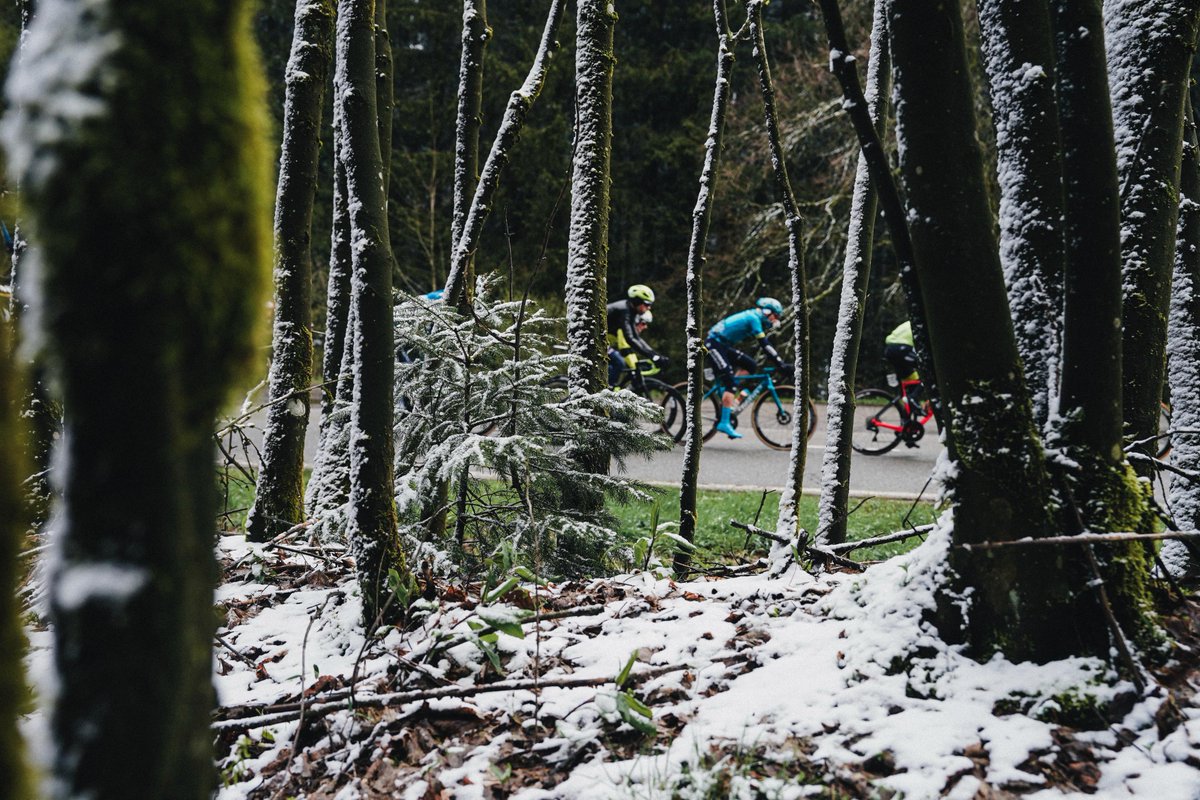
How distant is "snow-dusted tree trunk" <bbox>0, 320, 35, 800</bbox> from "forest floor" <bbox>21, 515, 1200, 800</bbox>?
1.15 m

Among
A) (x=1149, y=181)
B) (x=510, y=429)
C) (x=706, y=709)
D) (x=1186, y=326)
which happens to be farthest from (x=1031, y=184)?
(x=510, y=429)

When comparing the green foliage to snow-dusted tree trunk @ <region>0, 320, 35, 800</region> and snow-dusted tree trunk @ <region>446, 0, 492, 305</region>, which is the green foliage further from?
snow-dusted tree trunk @ <region>0, 320, 35, 800</region>

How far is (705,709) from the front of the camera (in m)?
1.87

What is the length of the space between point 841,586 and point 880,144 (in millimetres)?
1370


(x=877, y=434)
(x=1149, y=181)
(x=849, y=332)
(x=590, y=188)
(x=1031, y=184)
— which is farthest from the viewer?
(x=877, y=434)

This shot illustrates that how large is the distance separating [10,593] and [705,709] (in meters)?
1.58

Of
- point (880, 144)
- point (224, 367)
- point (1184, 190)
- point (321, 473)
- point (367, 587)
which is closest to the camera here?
point (224, 367)

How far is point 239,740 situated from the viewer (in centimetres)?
193

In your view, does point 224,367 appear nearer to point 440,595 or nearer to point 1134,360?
point 440,595

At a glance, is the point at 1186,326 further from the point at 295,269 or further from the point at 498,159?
the point at 295,269

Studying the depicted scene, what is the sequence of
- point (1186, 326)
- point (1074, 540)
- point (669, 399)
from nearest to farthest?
1. point (1074, 540)
2. point (1186, 326)
3. point (669, 399)

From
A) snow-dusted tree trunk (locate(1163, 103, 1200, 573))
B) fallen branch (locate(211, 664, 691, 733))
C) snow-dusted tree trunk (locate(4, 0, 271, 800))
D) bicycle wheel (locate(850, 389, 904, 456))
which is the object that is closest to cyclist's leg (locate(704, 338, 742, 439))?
bicycle wheel (locate(850, 389, 904, 456))

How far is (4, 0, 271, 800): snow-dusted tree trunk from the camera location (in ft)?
1.99

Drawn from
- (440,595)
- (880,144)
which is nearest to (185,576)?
(880,144)
